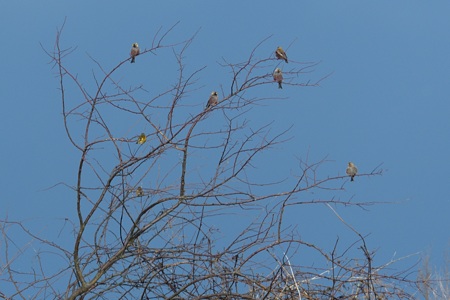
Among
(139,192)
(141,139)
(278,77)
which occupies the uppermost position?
→ (278,77)

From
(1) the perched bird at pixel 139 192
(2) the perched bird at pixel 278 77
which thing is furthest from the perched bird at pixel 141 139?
(2) the perched bird at pixel 278 77

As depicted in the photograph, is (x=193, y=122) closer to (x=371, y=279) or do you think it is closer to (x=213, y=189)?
(x=213, y=189)

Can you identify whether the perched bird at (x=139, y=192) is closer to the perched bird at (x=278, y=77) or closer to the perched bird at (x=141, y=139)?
the perched bird at (x=141, y=139)

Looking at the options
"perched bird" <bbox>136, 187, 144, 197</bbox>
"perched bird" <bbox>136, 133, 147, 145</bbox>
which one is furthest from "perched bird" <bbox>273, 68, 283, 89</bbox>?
"perched bird" <bbox>136, 187, 144, 197</bbox>

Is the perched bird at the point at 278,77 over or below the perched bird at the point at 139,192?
over

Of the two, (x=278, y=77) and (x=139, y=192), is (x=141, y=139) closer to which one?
(x=139, y=192)

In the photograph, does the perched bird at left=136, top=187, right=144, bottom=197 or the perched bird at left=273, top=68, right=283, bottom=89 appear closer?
the perched bird at left=136, top=187, right=144, bottom=197

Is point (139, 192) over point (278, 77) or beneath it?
beneath

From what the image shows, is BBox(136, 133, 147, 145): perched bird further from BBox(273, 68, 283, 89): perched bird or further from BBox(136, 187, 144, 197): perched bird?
BBox(273, 68, 283, 89): perched bird

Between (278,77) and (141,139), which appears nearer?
(141,139)

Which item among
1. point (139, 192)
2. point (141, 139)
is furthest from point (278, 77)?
point (139, 192)

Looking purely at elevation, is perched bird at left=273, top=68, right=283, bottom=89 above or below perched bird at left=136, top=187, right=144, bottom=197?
above

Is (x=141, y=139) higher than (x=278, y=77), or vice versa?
(x=278, y=77)

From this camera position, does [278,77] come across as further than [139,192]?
Yes
